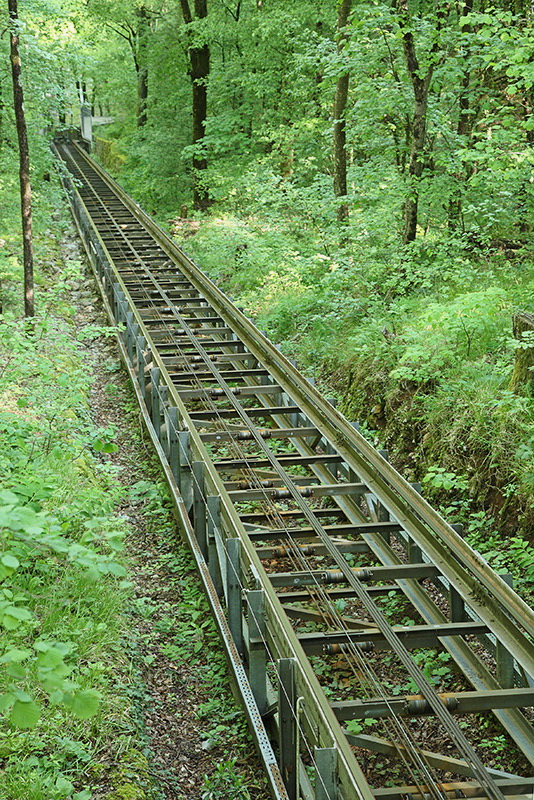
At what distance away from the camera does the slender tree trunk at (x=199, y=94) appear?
915 inches

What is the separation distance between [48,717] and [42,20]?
12.1 metres

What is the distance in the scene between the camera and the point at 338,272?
39.7ft

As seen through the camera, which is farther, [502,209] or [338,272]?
[338,272]

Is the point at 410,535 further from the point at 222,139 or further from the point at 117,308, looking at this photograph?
the point at 222,139

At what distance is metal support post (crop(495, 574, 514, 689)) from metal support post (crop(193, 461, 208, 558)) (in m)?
2.98

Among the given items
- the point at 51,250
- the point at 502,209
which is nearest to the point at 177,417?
the point at 502,209

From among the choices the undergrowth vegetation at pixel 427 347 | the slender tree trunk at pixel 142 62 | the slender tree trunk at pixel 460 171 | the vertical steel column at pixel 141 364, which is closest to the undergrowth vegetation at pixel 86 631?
the vertical steel column at pixel 141 364

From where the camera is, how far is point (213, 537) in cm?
670

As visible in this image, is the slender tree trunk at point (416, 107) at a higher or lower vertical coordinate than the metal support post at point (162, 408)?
higher

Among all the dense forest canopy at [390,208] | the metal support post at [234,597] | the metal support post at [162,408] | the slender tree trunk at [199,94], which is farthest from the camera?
the slender tree trunk at [199,94]

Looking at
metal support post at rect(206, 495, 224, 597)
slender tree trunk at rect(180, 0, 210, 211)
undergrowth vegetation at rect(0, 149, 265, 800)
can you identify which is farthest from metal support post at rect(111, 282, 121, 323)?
slender tree trunk at rect(180, 0, 210, 211)

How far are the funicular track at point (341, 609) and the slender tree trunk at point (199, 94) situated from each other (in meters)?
14.0

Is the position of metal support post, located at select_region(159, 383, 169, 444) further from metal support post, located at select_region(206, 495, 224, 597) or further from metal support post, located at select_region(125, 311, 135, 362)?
metal support post, located at select_region(206, 495, 224, 597)

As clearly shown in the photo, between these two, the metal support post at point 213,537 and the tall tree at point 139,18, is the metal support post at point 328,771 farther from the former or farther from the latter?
the tall tree at point 139,18
